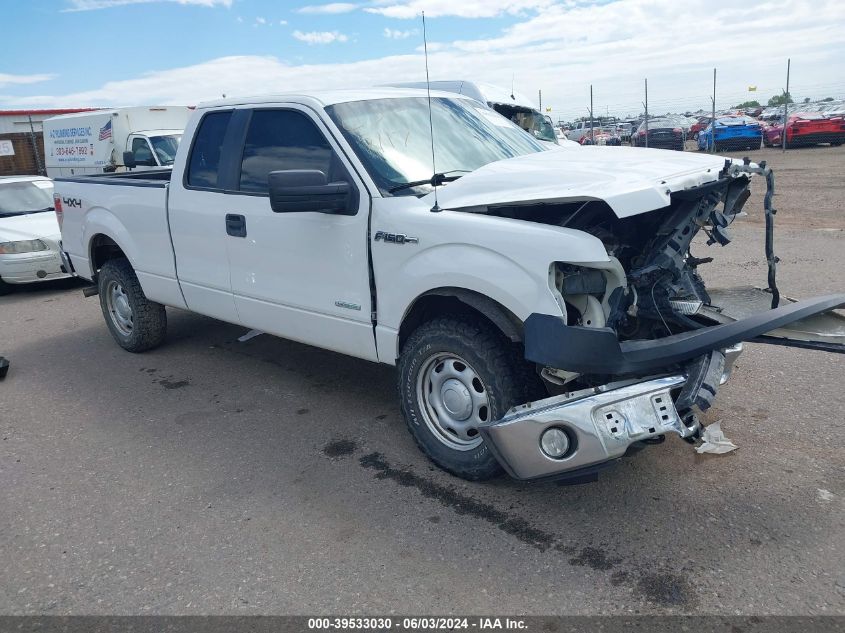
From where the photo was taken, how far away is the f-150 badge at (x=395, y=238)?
380 centimetres

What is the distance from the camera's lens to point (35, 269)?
920 centimetres

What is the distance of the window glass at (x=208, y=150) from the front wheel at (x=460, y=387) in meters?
2.12

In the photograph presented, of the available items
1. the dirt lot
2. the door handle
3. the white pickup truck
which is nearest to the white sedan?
the dirt lot

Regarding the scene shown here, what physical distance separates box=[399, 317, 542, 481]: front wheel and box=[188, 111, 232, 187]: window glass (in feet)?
6.97

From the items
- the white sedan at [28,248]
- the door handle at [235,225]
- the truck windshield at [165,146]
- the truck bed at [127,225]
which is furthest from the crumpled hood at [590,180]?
the truck windshield at [165,146]

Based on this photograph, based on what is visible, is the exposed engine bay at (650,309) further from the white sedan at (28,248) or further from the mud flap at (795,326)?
the white sedan at (28,248)

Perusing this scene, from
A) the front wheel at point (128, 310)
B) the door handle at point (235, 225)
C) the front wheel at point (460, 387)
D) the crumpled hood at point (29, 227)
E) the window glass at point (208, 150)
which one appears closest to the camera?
the front wheel at point (460, 387)

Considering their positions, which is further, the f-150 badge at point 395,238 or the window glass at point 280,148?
the window glass at point 280,148

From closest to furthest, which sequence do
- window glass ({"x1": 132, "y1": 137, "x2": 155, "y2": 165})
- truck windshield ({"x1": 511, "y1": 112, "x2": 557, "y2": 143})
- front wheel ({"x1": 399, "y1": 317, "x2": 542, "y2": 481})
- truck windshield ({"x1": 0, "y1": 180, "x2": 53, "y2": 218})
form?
1. front wheel ({"x1": 399, "y1": 317, "x2": 542, "y2": 481})
2. truck windshield ({"x1": 0, "y1": 180, "x2": 53, "y2": 218})
3. truck windshield ({"x1": 511, "y1": 112, "x2": 557, "y2": 143})
4. window glass ({"x1": 132, "y1": 137, "x2": 155, "y2": 165})

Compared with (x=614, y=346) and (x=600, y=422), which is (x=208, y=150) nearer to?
(x=614, y=346)

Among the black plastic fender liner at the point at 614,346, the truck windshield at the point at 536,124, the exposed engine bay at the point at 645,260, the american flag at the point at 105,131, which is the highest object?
the american flag at the point at 105,131

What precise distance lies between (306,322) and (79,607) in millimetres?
2039

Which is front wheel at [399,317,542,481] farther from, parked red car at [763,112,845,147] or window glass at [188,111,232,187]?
parked red car at [763,112,845,147]

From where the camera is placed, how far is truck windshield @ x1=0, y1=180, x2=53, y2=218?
1030cm
